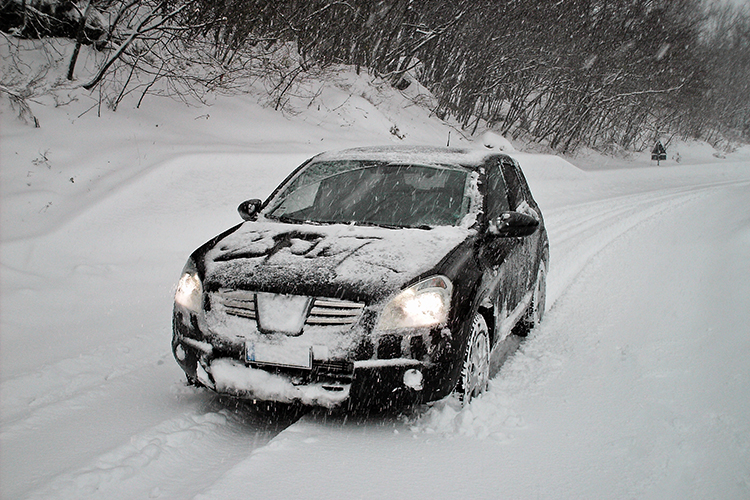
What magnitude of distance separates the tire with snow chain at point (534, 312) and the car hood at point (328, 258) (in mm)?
1628

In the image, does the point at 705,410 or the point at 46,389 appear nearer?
the point at 705,410

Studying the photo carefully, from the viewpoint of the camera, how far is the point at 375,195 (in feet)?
13.4

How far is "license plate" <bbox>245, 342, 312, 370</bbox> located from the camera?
280 cm

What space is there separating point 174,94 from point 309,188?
7.48 meters

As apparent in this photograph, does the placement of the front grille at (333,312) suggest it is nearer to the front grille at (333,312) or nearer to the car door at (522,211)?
the front grille at (333,312)

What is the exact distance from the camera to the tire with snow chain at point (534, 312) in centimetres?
492

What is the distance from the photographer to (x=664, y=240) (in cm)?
932

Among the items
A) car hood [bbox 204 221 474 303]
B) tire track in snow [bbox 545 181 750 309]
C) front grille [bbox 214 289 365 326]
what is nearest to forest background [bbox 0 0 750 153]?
car hood [bbox 204 221 474 303]

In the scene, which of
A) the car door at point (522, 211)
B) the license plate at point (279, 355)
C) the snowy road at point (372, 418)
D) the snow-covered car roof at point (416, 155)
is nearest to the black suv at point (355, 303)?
the license plate at point (279, 355)

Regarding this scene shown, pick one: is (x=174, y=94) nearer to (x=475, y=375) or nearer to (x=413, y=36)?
(x=475, y=375)

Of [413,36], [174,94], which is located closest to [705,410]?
[174,94]

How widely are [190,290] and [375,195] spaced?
4.84ft

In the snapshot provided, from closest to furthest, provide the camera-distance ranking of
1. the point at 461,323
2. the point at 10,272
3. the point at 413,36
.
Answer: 1. the point at 461,323
2. the point at 10,272
3. the point at 413,36

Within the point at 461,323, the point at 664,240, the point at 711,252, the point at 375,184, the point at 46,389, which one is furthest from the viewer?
the point at 664,240
